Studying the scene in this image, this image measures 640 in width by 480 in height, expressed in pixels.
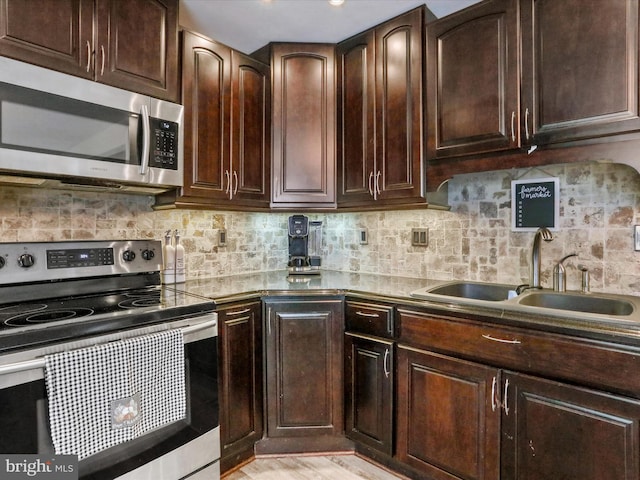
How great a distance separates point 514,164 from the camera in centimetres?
175

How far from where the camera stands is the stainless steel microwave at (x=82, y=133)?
1.38m

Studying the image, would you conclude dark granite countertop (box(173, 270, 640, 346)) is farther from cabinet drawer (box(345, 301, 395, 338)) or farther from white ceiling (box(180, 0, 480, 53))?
white ceiling (box(180, 0, 480, 53))

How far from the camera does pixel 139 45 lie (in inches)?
69.8

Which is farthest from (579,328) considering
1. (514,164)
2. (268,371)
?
(268,371)

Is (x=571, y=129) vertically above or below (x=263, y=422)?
above

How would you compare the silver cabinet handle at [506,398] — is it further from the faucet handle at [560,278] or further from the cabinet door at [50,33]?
the cabinet door at [50,33]

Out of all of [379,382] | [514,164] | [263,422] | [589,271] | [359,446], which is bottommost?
[359,446]

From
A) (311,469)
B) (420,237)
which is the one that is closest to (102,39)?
(420,237)

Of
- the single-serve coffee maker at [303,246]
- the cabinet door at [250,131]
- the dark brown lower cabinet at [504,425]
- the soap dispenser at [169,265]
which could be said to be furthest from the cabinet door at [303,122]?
the dark brown lower cabinet at [504,425]

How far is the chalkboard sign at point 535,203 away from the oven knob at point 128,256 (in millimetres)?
2025

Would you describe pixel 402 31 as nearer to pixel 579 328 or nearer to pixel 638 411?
A: pixel 579 328

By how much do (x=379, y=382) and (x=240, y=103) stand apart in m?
1.80

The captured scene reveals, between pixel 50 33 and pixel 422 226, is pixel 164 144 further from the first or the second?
pixel 422 226

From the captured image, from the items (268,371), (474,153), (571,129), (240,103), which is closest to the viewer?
(571,129)
